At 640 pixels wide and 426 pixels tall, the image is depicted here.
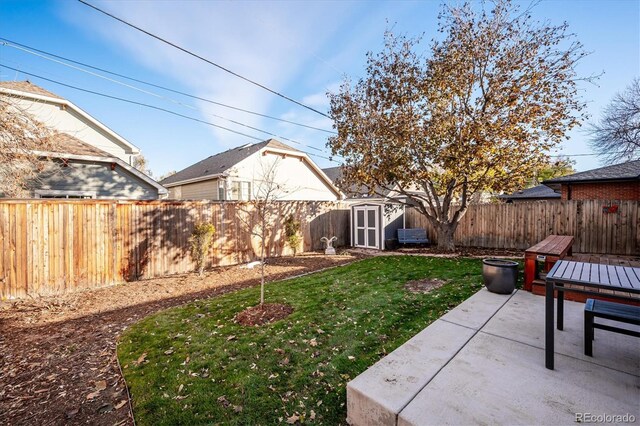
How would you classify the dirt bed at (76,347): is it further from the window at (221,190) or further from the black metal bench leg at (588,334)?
the window at (221,190)

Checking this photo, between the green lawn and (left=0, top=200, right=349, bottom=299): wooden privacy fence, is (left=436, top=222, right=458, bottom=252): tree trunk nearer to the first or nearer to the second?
the green lawn

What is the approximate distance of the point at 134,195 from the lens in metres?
10.5

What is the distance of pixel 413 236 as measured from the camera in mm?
12062

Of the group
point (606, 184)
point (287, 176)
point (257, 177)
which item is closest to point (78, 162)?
point (257, 177)

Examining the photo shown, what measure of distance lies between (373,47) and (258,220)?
300 inches

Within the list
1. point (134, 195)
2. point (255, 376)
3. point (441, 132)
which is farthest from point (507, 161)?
point (134, 195)

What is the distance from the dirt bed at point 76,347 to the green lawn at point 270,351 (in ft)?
0.77

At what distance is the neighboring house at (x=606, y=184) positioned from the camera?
37.0ft

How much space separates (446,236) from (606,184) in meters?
8.51

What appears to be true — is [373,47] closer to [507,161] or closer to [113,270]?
Result: [507,161]

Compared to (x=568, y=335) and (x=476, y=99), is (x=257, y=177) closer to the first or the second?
(x=476, y=99)

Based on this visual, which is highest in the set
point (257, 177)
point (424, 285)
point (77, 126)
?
point (77, 126)

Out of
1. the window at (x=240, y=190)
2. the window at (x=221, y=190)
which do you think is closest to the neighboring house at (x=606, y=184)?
the window at (x=240, y=190)

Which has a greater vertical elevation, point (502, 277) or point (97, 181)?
point (97, 181)
